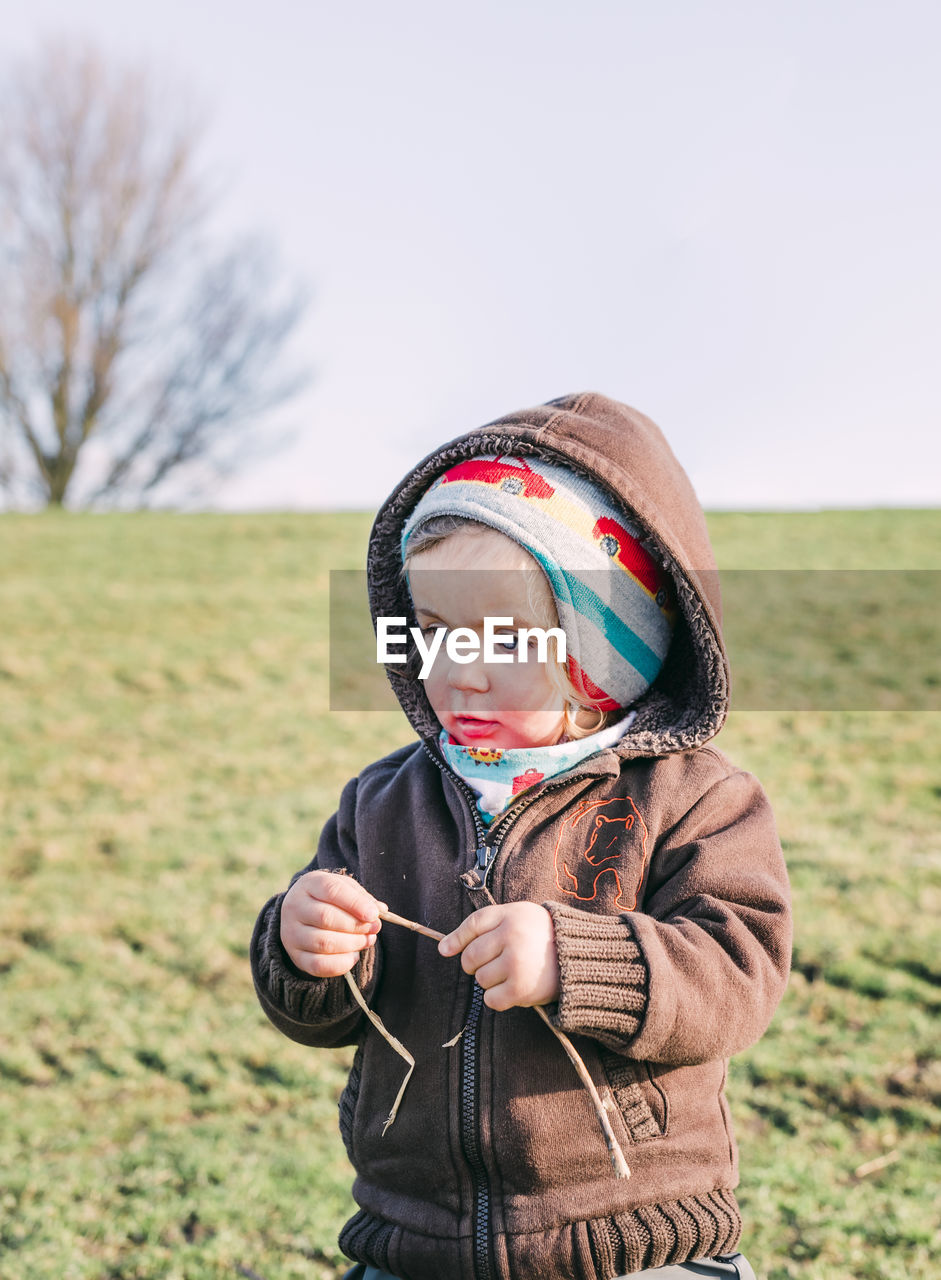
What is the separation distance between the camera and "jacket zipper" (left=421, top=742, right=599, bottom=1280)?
163 centimetres

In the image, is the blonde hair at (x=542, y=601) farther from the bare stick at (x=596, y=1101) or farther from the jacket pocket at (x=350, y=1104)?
the jacket pocket at (x=350, y=1104)

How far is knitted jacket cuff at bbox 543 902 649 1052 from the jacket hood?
0.35 meters

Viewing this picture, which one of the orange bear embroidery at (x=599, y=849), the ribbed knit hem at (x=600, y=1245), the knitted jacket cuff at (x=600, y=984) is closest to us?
the knitted jacket cuff at (x=600, y=984)

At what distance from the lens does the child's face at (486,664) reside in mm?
1740

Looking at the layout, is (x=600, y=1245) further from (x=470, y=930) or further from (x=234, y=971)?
(x=234, y=971)

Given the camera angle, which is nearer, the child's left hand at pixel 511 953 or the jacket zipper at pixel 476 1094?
the child's left hand at pixel 511 953

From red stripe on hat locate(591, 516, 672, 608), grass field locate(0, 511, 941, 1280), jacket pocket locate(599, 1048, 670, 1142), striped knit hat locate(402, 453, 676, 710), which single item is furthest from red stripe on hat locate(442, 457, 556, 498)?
grass field locate(0, 511, 941, 1280)

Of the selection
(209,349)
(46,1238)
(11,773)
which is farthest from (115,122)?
(46,1238)

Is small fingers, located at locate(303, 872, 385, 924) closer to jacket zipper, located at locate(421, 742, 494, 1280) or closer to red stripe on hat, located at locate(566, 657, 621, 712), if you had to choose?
jacket zipper, located at locate(421, 742, 494, 1280)

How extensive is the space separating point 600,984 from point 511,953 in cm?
12

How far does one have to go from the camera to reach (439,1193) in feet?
5.54

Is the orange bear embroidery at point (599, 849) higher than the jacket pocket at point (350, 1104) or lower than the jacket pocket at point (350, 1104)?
higher

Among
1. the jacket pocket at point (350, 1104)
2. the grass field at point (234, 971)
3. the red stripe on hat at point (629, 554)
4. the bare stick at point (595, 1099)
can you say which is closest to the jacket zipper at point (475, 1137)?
the bare stick at point (595, 1099)

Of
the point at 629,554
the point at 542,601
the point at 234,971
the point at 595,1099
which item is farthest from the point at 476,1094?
the point at 234,971
